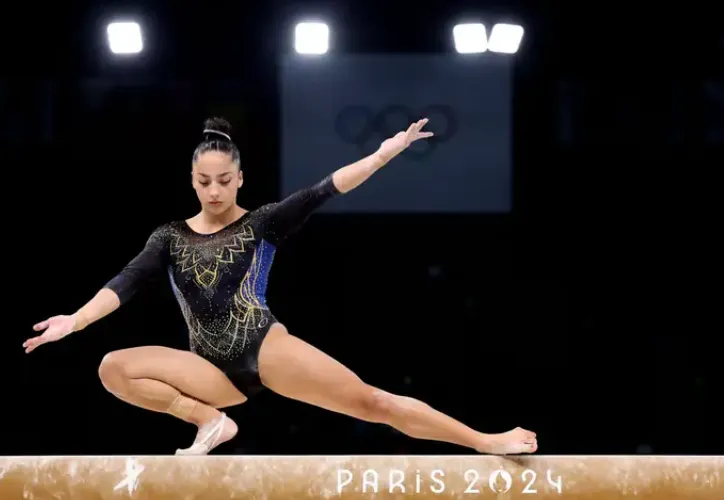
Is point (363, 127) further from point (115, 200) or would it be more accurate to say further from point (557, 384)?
point (557, 384)

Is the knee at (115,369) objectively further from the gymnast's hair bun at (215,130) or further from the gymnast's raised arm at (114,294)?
the gymnast's hair bun at (215,130)

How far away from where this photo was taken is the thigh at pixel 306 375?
405 cm

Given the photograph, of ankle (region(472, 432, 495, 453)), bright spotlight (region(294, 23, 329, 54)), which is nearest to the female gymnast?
ankle (region(472, 432, 495, 453))

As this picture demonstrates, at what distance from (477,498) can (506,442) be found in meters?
0.23

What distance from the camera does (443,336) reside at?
6457 millimetres

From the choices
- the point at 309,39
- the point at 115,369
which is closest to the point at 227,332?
the point at 115,369

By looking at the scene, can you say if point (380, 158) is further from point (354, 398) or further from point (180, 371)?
point (180, 371)

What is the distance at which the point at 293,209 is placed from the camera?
4199mm

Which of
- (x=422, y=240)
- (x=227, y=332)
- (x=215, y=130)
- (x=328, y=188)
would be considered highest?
(x=215, y=130)

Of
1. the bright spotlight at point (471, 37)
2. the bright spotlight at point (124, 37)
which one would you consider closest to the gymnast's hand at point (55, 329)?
the bright spotlight at point (124, 37)

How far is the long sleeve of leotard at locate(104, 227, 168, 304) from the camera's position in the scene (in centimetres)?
420

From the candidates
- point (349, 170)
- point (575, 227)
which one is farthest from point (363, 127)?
point (349, 170)

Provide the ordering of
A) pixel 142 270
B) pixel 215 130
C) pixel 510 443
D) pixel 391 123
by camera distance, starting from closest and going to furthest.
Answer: pixel 510 443 → pixel 142 270 → pixel 215 130 → pixel 391 123

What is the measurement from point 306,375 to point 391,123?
2250 millimetres
